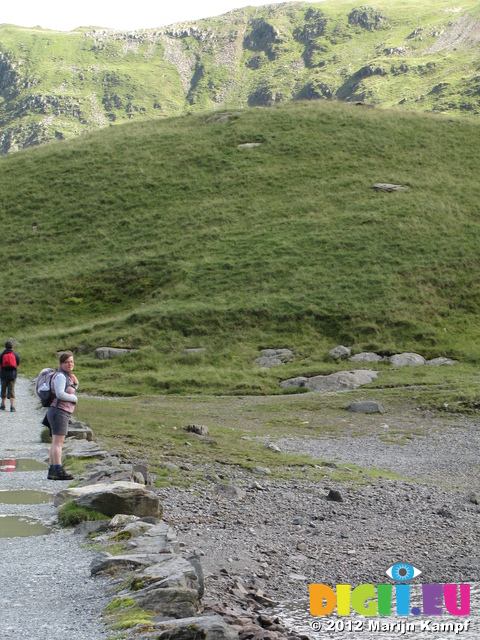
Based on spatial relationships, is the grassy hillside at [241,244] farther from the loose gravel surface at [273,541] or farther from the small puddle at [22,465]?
the small puddle at [22,465]

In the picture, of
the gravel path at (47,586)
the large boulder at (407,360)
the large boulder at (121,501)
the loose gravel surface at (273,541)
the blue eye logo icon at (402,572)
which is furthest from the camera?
the large boulder at (407,360)

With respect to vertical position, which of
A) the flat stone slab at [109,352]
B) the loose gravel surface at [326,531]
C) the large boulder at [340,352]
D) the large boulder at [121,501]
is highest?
the flat stone slab at [109,352]

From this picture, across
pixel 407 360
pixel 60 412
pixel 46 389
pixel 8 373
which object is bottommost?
pixel 60 412

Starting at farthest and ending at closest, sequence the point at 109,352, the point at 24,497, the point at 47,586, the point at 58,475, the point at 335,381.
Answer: the point at 109,352
the point at 335,381
the point at 58,475
the point at 24,497
the point at 47,586

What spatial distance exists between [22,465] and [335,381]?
18010 millimetres

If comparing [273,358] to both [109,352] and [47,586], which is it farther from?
[47,586]

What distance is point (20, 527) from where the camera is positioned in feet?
32.9

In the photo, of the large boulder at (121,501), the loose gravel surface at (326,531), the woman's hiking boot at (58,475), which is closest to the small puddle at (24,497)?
the woman's hiking boot at (58,475)

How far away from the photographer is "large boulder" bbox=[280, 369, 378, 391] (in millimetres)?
29641

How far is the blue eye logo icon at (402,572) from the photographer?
985 centimetres

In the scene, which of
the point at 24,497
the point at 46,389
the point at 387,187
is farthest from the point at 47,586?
the point at 387,187

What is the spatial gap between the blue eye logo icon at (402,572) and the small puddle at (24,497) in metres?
5.69

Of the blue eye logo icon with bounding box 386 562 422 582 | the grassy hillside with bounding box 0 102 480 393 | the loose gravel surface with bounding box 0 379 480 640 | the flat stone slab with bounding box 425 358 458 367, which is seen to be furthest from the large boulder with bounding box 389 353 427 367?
the blue eye logo icon with bounding box 386 562 422 582

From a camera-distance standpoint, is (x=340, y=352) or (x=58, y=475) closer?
(x=58, y=475)
